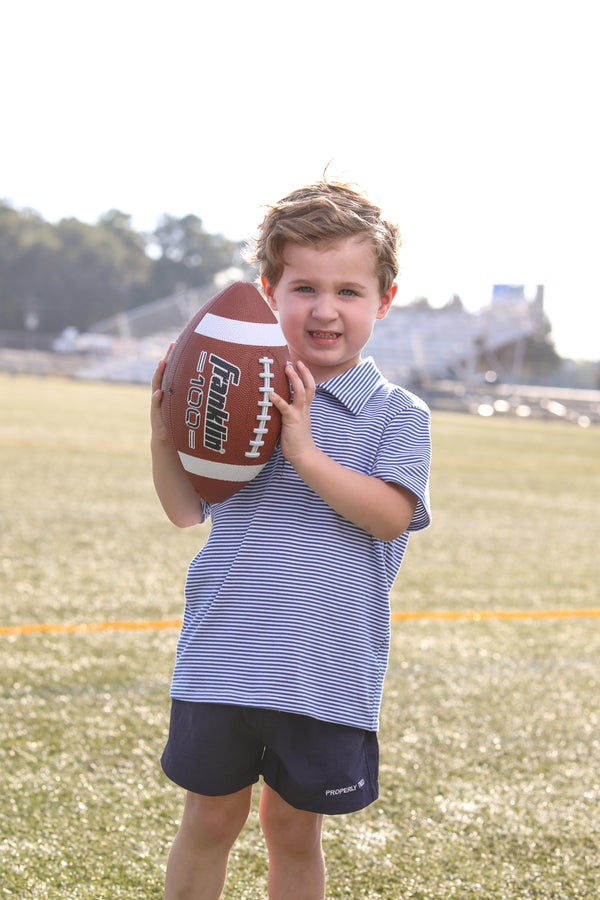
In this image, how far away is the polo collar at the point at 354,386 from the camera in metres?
1.54

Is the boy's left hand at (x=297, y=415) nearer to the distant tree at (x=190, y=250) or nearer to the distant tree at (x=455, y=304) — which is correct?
the distant tree at (x=455, y=304)

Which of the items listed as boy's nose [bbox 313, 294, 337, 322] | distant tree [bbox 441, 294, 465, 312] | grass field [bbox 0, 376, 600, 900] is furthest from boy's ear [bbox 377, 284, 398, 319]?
distant tree [bbox 441, 294, 465, 312]

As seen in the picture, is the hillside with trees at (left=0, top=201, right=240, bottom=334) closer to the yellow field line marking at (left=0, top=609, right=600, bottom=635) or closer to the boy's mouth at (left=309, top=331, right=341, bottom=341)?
the yellow field line marking at (left=0, top=609, right=600, bottom=635)

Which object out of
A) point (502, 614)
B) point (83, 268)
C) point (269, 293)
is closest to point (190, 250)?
point (83, 268)

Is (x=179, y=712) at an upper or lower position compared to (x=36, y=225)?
upper

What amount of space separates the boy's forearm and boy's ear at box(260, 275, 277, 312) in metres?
0.31

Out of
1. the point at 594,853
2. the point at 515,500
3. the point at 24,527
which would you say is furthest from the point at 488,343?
the point at 594,853

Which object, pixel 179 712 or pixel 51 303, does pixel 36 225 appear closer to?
pixel 51 303

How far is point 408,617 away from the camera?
12.6 ft

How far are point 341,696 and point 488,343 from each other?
110 feet

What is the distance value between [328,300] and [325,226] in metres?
0.11

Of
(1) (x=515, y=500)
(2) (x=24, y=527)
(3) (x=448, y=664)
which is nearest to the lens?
(3) (x=448, y=664)

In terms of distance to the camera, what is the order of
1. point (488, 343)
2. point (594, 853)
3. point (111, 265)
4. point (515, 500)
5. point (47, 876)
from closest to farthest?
1. point (47, 876)
2. point (594, 853)
3. point (515, 500)
4. point (488, 343)
5. point (111, 265)

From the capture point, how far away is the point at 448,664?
129 inches
